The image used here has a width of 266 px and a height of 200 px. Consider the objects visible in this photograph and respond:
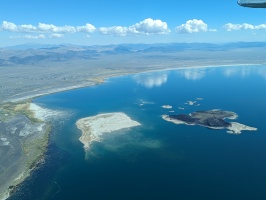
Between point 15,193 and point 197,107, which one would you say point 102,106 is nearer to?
point 197,107

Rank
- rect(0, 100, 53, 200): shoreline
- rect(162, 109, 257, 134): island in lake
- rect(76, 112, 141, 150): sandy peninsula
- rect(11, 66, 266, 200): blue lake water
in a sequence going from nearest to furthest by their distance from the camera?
rect(11, 66, 266, 200): blue lake water, rect(0, 100, 53, 200): shoreline, rect(76, 112, 141, 150): sandy peninsula, rect(162, 109, 257, 134): island in lake

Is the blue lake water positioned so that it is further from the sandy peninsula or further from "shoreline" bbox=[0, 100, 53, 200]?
the sandy peninsula

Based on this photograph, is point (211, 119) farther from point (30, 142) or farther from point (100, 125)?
point (30, 142)

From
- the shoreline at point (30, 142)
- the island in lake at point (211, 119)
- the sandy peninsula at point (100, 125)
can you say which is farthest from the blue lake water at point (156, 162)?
the island in lake at point (211, 119)

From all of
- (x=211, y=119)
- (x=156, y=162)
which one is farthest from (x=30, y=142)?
(x=211, y=119)

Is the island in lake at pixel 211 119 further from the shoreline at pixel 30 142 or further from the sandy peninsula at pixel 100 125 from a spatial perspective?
the shoreline at pixel 30 142

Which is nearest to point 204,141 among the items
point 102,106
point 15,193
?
point 15,193

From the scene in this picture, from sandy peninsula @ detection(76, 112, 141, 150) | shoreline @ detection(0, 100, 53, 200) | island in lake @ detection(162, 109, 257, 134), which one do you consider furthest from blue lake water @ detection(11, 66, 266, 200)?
island in lake @ detection(162, 109, 257, 134)

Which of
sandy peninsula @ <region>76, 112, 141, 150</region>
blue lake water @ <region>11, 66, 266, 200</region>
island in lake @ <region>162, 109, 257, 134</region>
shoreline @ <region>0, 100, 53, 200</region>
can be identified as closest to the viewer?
blue lake water @ <region>11, 66, 266, 200</region>
